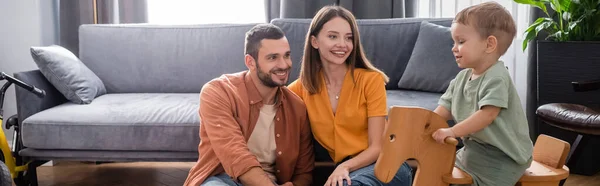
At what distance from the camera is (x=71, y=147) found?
2619 mm

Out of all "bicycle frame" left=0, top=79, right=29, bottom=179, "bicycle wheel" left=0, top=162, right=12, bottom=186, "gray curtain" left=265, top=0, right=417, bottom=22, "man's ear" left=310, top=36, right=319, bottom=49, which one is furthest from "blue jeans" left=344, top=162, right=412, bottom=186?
"gray curtain" left=265, top=0, right=417, bottom=22

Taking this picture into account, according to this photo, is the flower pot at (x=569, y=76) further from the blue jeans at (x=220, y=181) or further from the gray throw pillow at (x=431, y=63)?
the blue jeans at (x=220, y=181)

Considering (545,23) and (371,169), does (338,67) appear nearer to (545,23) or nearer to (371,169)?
(371,169)

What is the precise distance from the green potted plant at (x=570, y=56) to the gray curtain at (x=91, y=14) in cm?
200

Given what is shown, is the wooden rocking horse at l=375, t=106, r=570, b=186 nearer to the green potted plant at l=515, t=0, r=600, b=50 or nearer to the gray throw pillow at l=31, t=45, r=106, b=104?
the green potted plant at l=515, t=0, r=600, b=50

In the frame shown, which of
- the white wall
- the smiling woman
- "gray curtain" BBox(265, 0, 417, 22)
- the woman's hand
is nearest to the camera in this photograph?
the woman's hand

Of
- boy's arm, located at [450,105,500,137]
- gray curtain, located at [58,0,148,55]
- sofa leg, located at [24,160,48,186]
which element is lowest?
sofa leg, located at [24,160,48,186]

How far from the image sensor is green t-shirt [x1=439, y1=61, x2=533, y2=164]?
5.52 ft

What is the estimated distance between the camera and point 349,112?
2.00m

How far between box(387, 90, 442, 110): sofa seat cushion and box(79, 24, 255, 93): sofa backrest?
0.77 meters

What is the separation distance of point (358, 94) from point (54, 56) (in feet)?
5.05

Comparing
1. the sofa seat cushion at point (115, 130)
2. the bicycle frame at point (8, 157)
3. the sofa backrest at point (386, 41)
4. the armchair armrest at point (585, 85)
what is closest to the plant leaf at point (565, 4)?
the armchair armrest at point (585, 85)

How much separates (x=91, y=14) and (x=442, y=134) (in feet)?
8.36

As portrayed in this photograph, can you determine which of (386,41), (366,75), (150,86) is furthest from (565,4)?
(150,86)
